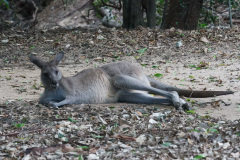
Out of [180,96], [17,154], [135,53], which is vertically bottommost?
[17,154]

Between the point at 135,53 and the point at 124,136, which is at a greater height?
the point at 135,53

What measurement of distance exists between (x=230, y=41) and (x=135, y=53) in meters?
2.48

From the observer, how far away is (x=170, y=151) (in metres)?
3.54

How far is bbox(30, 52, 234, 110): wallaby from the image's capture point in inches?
209

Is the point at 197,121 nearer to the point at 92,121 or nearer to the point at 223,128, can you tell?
the point at 223,128

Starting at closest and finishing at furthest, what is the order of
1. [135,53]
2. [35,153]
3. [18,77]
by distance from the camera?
[35,153]
[18,77]
[135,53]

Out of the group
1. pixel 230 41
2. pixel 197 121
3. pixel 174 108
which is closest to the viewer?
pixel 197 121

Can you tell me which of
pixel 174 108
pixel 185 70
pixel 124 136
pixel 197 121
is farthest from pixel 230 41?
pixel 124 136

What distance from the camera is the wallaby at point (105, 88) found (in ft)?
17.4

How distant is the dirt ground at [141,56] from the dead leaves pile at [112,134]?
83 centimetres

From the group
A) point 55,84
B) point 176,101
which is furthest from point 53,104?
point 176,101

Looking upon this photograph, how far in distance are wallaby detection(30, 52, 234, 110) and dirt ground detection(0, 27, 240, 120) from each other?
0.45m

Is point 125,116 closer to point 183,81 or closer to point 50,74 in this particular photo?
point 50,74

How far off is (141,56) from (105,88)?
3.10 metres
